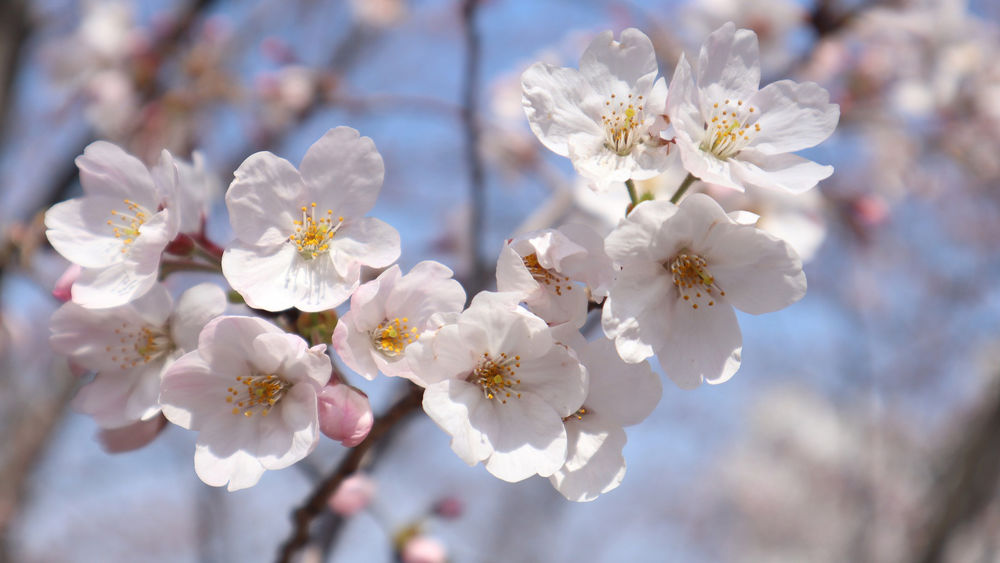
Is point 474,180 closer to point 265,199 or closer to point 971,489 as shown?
point 265,199

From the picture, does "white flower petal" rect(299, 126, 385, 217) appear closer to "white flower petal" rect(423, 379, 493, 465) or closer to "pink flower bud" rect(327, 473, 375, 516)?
"white flower petal" rect(423, 379, 493, 465)

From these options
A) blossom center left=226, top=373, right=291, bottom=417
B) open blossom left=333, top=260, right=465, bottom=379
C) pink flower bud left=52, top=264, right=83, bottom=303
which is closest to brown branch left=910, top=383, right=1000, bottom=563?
open blossom left=333, top=260, right=465, bottom=379

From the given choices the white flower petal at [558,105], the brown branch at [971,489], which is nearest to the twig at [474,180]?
the white flower petal at [558,105]

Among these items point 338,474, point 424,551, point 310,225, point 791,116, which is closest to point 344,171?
point 310,225

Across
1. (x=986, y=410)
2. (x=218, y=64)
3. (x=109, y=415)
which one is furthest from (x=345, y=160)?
(x=986, y=410)

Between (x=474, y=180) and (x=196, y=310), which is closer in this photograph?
(x=196, y=310)

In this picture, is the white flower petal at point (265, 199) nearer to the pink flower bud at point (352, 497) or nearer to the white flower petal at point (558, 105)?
the white flower petal at point (558, 105)

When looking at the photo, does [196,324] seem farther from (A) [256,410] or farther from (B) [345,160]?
(B) [345,160]
